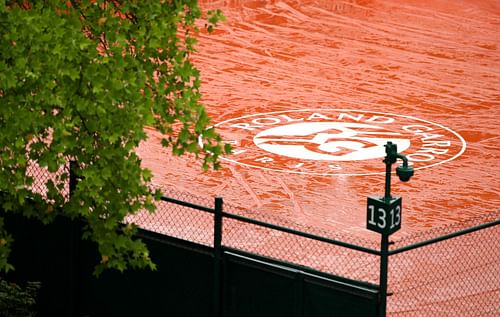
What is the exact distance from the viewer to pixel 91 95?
1198 centimetres

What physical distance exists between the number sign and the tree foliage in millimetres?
1664

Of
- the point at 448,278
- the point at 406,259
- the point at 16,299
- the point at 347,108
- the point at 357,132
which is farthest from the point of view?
the point at 347,108

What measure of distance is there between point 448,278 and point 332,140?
23.9 feet

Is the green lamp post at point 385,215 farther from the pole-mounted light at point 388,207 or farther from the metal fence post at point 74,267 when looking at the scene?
the metal fence post at point 74,267

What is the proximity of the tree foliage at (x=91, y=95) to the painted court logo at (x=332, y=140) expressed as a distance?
9271 mm

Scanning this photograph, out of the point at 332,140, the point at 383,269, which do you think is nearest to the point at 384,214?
the point at 383,269

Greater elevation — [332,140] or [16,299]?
[16,299]

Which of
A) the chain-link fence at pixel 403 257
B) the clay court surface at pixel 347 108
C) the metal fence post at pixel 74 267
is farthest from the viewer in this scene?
the clay court surface at pixel 347 108

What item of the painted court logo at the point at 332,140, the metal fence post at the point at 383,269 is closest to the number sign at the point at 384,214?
the metal fence post at the point at 383,269

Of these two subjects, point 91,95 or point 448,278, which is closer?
point 91,95

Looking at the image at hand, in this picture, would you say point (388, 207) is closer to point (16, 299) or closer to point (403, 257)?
point (16, 299)

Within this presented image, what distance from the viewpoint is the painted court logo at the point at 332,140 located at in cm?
2230

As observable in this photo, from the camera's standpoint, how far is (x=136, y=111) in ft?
39.5

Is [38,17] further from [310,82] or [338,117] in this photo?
[310,82]
